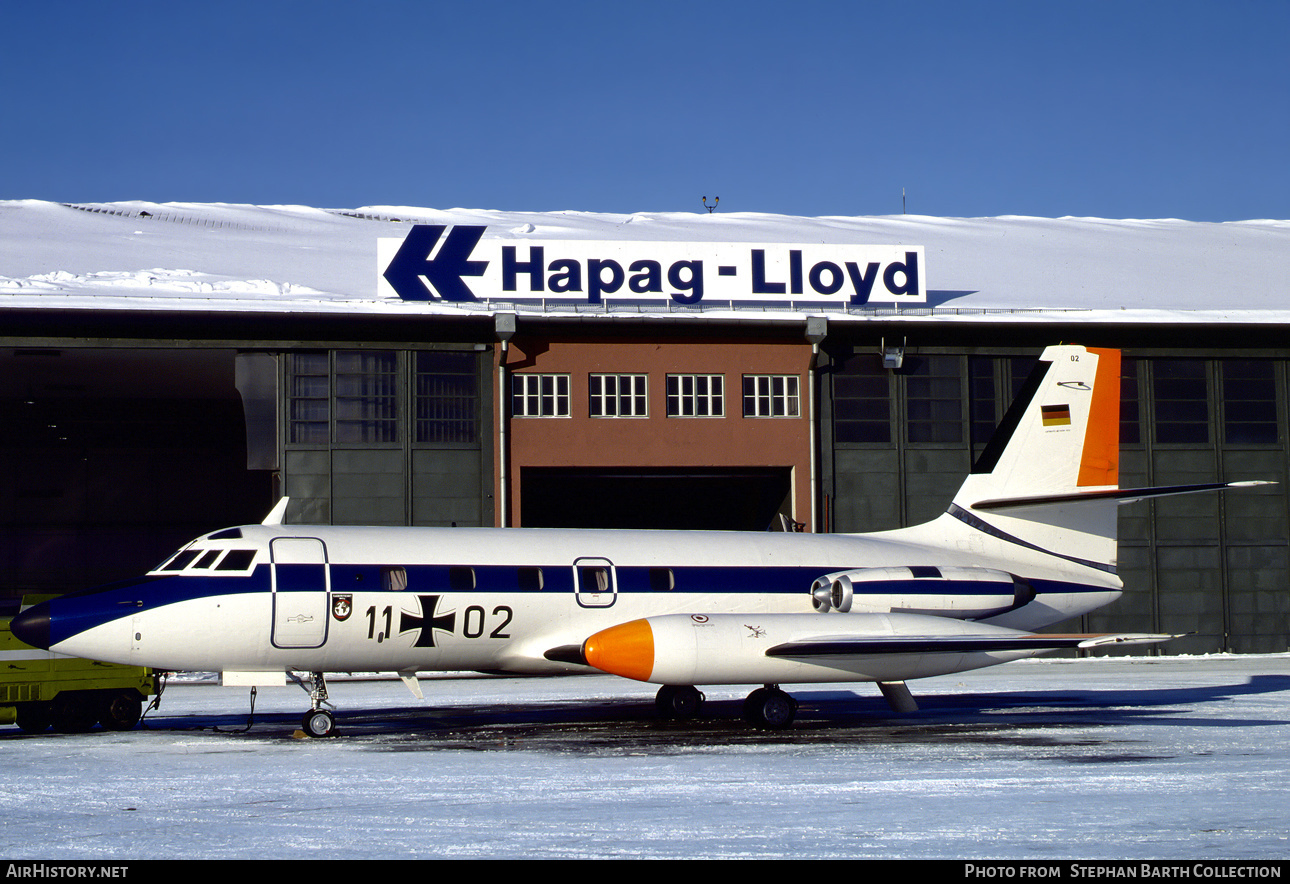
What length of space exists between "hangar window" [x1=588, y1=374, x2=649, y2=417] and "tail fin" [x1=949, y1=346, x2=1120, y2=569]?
14168mm

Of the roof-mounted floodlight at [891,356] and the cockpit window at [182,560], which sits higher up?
the roof-mounted floodlight at [891,356]

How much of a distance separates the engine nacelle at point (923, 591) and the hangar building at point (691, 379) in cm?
1402

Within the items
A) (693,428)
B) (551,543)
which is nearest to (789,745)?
(551,543)

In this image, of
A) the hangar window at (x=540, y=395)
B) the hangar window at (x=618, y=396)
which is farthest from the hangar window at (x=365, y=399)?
the hangar window at (x=618, y=396)

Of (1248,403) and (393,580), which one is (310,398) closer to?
(393,580)

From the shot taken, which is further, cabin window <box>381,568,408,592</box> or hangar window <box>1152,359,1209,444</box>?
hangar window <box>1152,359,1209,444</box>

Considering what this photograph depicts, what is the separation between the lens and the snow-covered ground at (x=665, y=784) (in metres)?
9.62

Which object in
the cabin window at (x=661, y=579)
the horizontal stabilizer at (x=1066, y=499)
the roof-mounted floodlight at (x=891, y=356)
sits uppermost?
the roof-mounted floodlight at (x=891, y=356)

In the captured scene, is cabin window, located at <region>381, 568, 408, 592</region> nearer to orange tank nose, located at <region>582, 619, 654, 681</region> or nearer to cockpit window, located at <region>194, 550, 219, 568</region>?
cockpit window, located at <region>194, 550, 219, 568</region>

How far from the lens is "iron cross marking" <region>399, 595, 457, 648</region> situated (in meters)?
18.3

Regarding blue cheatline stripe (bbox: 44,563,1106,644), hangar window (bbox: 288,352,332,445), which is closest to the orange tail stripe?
blue cheatline stripe (bbox: 44,563,1106,644)

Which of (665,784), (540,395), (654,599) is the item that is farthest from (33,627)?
(540,395)

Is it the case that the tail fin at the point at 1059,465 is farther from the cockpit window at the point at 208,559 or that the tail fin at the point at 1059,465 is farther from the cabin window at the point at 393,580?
the cockpit window at the point at 208,559

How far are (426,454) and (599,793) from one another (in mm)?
23206
